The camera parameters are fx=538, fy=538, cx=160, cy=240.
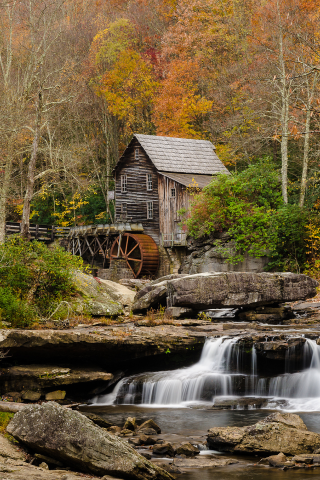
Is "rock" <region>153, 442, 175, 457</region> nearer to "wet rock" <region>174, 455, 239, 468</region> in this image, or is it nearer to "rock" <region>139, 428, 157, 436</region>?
"wet rock" <region>174, 455, 239, 468</region>

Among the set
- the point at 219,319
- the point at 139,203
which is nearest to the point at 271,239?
the point at 219,319

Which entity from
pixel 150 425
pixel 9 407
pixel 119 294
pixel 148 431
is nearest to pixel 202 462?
pixel 148 431

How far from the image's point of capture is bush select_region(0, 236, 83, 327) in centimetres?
1394

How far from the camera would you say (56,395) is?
11.8 metres

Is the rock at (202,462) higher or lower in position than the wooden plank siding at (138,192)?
lower

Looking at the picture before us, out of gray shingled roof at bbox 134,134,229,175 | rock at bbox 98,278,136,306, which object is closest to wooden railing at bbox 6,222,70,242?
gray shingled roof at bbox 134,134,229,175

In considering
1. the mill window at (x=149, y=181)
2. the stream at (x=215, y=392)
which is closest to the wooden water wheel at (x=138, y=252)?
the mill window at (x=149, y=181)

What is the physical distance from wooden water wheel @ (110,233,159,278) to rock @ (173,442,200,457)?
23.7 meters

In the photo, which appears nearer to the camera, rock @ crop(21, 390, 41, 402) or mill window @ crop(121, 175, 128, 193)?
rock @ crop(21, 390, 41, 402)

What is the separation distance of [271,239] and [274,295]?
8.19 meters

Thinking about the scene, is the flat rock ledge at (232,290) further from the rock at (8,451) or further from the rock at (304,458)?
the rock at (8,451)

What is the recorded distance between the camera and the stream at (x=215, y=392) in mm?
10234

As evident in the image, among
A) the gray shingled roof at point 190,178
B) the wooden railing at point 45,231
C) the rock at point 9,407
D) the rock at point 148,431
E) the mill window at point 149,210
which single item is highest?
the gray shingled roof at point 190,178

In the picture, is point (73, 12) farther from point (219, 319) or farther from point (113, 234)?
point (219, 319)
